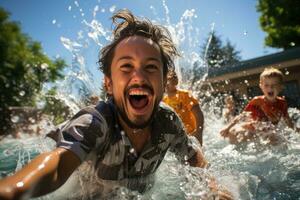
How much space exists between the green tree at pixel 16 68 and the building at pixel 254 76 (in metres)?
12.7

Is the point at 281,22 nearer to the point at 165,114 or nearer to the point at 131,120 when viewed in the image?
the point at 165,114

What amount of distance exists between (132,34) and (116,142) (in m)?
0.96

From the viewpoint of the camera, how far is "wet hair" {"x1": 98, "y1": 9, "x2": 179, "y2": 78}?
107 inches

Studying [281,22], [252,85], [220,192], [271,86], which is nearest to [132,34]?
[220,192]

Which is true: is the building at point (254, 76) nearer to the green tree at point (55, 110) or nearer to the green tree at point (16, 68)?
the green tree at point (55, 110)

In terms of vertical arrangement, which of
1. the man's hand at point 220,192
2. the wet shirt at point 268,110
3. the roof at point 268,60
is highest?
the roof at point 268,60

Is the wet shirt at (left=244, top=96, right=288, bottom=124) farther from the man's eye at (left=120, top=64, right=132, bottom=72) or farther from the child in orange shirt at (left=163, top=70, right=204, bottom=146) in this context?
the man's eye at (left=120, top=64, right=132, bottom=72)

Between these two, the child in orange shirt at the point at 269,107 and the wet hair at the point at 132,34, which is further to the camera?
the child in orange shirt at the point at 269,107

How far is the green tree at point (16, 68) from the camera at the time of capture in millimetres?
23623

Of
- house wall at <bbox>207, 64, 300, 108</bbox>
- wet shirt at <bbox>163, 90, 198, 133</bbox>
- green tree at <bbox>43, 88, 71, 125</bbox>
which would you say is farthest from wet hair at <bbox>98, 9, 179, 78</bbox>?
house wall at <bbox>207, 64, 300, 108</bbox>

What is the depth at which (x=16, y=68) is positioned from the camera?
2738 centimetres

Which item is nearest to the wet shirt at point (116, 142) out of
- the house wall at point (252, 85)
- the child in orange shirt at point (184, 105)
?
the child in orange shirt at point (184, 105)

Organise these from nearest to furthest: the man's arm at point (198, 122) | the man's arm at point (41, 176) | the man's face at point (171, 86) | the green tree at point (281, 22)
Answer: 1. the man's arm at point (41, 176)
2. the man's arm at point (198, 122)
3. the man's face at point (171, 86)
4. the green tree at point (281, 22)

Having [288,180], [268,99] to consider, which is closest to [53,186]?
[288,180]
